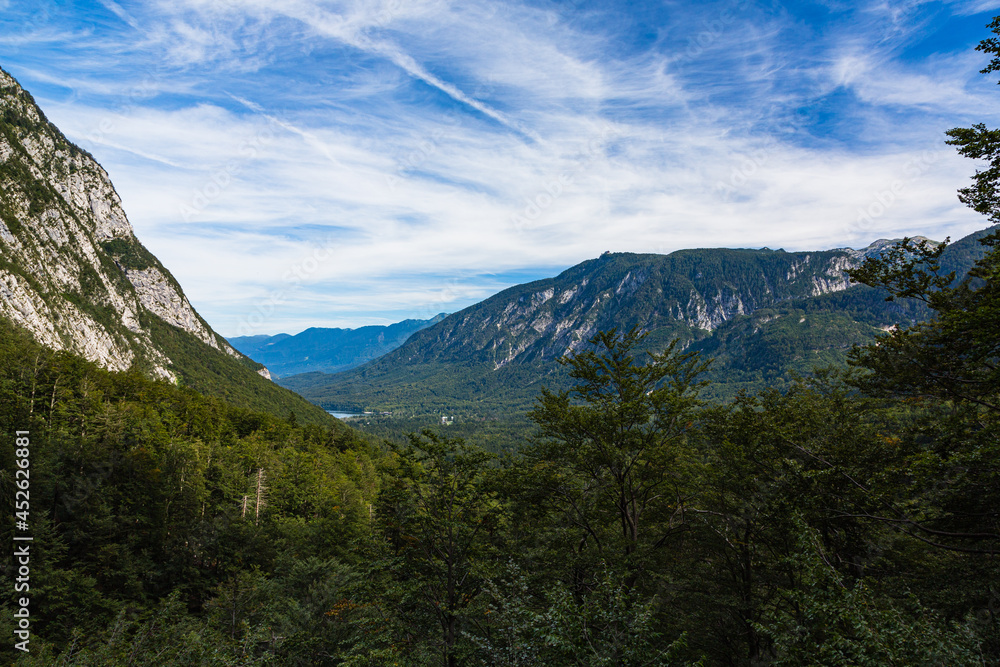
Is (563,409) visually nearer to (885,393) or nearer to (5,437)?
(885,393)

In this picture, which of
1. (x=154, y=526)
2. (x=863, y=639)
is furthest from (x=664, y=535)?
(x=154, y=526)

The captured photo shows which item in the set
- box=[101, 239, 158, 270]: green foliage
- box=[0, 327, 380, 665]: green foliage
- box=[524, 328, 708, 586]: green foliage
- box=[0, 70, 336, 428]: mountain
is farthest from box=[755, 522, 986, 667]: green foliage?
box=[101, 239, 158, 270]: green foliage

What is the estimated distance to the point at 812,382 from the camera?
72.3 feet

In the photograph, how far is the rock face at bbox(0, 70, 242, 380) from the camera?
97438 millimetres

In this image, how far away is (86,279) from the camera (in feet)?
421

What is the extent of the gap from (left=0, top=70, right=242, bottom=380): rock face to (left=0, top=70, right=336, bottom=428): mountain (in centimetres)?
35

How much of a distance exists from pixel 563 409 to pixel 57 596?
108 feet

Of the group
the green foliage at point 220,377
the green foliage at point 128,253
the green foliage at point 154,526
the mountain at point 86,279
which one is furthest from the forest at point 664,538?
the green foliage at point 128,253

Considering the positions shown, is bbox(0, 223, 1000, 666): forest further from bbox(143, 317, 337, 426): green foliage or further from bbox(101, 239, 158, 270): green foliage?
bbox(101, 239, 158, 270): green foliage

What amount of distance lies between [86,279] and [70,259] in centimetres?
679

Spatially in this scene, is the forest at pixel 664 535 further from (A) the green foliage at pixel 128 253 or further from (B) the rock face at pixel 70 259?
(A) the green foliage at pixel 128 253

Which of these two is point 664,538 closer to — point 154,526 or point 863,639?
point 863,639

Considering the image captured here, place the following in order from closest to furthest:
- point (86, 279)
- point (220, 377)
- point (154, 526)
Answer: point (154, 526), point (86, 279), point (220, 377)

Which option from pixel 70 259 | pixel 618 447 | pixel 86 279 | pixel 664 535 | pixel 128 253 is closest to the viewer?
pixel 618 447
